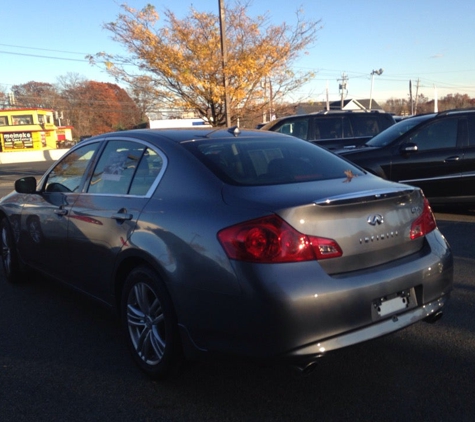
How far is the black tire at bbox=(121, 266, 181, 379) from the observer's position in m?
3.29

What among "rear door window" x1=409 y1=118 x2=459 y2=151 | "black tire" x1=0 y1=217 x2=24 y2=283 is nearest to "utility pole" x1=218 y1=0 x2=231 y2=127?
"rear door window" x1=409 y1=118 x2=459 y2=151

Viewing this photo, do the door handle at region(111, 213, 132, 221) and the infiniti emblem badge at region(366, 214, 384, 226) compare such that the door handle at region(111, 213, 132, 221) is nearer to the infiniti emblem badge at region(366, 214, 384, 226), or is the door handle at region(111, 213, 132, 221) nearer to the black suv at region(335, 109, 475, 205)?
the infiniti emblem badge at region(366, 214, 384, 226)

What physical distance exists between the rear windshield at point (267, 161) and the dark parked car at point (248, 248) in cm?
2

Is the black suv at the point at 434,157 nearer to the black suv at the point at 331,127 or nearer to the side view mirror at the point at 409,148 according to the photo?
the side view mirror at the point at 409,148

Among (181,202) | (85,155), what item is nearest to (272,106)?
(85,155)

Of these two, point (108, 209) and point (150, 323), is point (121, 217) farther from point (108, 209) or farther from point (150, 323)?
point (150, 323)

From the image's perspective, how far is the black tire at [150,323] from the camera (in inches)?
130

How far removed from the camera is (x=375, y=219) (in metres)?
3.16

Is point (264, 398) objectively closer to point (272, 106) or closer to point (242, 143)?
point (242, 143)

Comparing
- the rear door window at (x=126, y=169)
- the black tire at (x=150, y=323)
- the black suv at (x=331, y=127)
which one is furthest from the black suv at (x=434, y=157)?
the black tire at (x=150, y=323)

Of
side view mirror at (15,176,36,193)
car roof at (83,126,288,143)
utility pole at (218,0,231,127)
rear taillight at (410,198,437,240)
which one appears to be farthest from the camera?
utility pole at (218,0,231,127)

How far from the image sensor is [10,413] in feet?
10.4

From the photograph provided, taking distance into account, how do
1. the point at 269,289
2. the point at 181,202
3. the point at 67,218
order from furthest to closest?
the point at 67,218 < the point at 181,202 < the point at 269,289

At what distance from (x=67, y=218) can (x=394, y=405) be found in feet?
9.40
